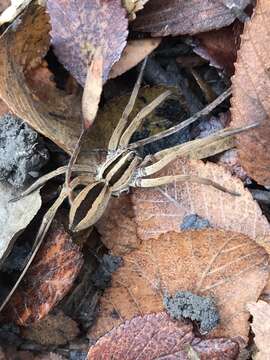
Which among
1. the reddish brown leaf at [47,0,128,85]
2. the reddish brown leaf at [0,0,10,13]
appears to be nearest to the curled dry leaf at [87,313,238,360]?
the reddish brown leaf at [47,0,128,85]

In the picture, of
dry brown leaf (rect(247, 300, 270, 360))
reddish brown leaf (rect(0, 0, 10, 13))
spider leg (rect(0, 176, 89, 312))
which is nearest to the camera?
dry brown leaf (rect(247, 300, 270, 360))

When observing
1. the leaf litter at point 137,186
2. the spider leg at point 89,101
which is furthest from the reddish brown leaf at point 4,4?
the spider leg at point 89,101

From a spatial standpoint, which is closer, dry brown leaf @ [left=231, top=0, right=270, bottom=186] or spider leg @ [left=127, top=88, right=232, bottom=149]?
dry brown leaf @ [left=231, top=0, right=270, bottom=186]

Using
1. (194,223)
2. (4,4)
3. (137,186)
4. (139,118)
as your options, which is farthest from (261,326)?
(4,4)

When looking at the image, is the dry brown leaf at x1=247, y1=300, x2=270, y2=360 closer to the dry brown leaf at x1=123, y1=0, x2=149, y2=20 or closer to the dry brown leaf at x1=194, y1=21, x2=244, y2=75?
the dry brown leaf at x1=194, y1=21, x2=244, y2=75

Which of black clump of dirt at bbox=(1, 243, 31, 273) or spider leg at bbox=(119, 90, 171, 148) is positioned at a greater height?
spider leg at bbox=(119, 90, 171, 148)

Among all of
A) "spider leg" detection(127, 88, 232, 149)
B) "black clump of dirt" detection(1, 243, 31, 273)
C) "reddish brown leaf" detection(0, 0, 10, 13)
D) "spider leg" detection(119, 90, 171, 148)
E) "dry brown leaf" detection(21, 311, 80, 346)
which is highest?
"reddish brown leaf" detection(0, 0, 10, 13)
